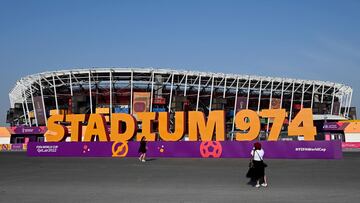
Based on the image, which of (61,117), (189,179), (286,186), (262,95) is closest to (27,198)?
(189,179)

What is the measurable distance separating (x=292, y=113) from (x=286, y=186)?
75328 millimetres

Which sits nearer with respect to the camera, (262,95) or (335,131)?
(335,131)

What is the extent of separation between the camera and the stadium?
72.9 meters

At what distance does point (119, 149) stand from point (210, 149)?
7.23 m

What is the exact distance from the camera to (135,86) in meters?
76.1

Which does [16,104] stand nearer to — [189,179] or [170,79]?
[170,79]

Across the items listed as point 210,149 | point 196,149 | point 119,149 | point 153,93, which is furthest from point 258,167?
point 153,93

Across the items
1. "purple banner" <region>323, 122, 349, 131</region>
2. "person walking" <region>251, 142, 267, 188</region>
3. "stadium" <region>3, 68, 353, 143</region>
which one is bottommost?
"person walking" <region>251, 142, 267, 188</region>

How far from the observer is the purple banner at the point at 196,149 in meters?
27.7

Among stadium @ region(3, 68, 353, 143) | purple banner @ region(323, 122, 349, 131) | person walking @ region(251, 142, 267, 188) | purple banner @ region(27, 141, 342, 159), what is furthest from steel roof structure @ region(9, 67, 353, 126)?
person walking @ region(251, 142, 267, 188)

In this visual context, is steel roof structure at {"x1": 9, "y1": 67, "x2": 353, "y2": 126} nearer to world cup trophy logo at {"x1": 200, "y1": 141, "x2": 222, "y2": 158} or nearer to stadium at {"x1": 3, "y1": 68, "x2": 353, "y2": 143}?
stadium at {"x1": 3, "y1": 68, "x2": 353, "y2": 143}

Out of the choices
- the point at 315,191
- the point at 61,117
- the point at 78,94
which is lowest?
the point at 315,191

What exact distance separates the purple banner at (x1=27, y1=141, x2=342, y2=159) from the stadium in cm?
3438

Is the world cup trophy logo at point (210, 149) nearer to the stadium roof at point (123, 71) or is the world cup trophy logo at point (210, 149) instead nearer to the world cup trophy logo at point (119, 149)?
the world cup trophy logo at point (119, 149)
